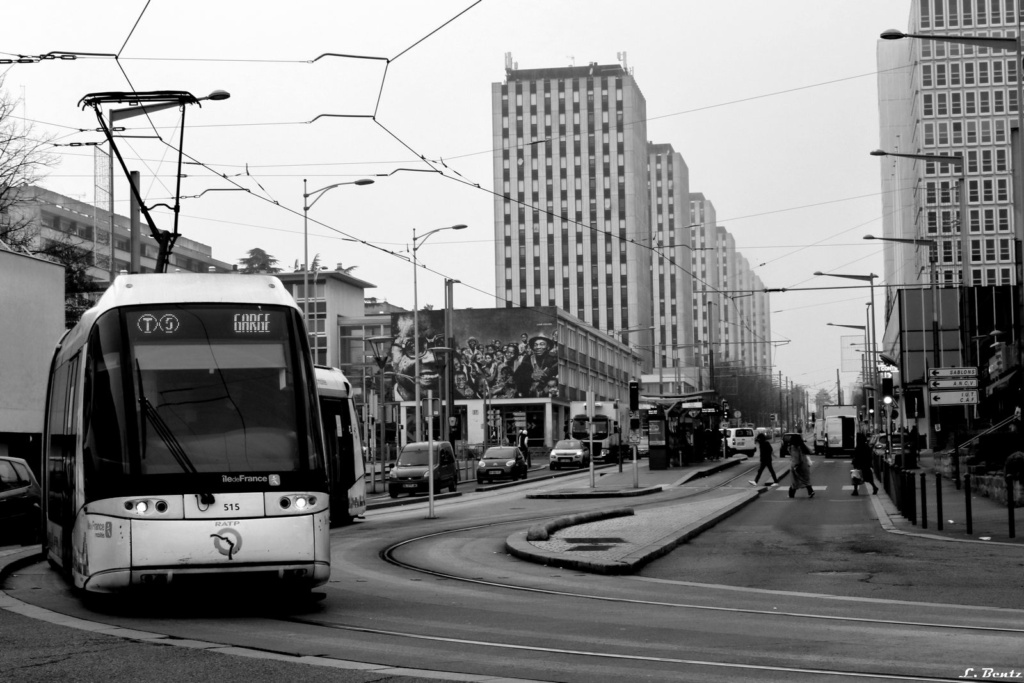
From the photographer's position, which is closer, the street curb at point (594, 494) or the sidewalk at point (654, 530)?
the sidewalk at point (654, 530)

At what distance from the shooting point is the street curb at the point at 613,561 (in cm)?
1617

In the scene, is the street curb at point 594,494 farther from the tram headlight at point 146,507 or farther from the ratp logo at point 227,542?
the tram headlight at point 146,507

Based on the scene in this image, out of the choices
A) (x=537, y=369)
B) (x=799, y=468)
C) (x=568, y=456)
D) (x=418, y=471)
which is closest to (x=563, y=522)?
(x=799, y=468)

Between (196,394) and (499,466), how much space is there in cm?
4271

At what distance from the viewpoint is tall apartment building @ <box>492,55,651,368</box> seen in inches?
5940

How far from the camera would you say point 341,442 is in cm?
2614

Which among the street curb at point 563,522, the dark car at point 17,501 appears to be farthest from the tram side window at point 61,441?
the street curb at point 563,522

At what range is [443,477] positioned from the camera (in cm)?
4409

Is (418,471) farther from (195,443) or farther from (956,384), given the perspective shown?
(195,443)

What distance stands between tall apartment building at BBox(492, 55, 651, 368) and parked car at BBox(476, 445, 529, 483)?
9608cm

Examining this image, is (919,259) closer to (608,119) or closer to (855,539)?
(608,119)

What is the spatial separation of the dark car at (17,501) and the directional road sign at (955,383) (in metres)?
16.6

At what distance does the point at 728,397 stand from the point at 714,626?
119024mm

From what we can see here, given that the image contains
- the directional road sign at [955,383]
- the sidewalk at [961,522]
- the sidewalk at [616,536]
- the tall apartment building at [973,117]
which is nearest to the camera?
the sidewalk at [616,536]
